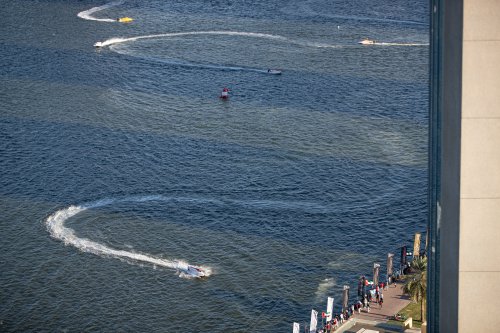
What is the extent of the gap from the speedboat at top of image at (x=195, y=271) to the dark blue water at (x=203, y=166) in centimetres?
58

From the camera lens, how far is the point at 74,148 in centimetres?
12850

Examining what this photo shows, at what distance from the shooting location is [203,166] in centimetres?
12050

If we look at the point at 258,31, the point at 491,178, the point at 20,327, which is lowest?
the point at 20,327

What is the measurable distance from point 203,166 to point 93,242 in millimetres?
25438

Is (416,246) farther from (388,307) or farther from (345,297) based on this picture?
(345,297)

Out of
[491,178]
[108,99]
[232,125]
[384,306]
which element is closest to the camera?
[491,178]

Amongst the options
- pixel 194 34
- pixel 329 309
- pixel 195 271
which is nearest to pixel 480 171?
pixel 329 309

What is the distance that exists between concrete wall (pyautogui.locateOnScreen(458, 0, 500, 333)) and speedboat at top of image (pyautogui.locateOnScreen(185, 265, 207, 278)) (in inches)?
2157

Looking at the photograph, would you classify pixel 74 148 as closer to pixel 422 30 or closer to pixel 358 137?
pixel 358 137

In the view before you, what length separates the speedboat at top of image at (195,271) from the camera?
90500 millimetres

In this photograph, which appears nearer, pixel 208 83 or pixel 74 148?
pixel 74 148

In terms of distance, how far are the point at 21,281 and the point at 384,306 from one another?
33.7m

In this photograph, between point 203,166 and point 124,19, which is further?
point 124,19

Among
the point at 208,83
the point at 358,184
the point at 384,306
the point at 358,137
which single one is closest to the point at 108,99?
the point at 208,83
